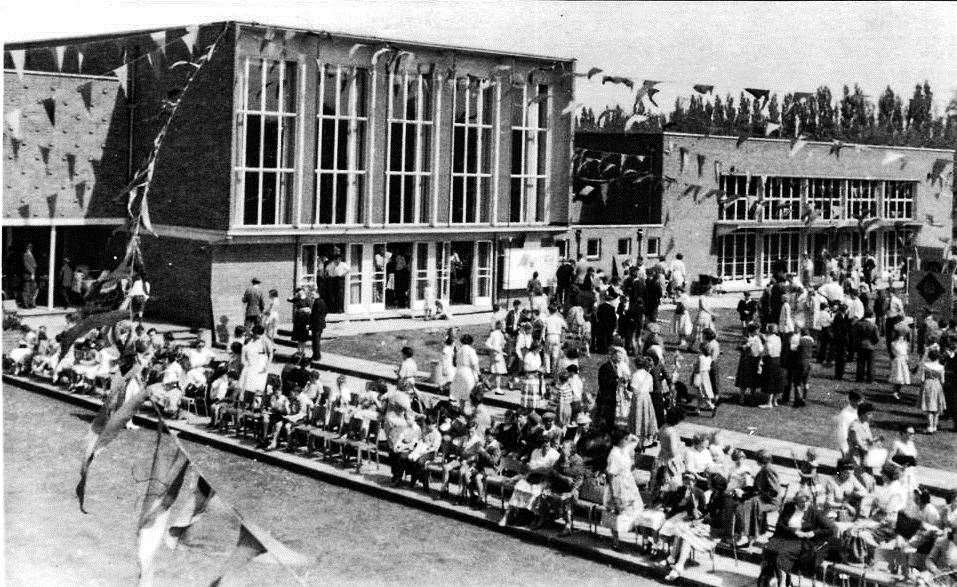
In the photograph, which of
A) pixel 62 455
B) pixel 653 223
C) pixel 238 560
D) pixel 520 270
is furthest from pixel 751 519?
pixel 653 223

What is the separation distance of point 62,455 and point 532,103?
18.0 metres

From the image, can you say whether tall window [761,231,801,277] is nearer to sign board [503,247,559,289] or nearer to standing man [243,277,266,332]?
sign board [503,247,559,289]

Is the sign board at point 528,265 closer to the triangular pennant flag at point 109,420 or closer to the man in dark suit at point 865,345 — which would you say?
the man in dark suit at point 865,345

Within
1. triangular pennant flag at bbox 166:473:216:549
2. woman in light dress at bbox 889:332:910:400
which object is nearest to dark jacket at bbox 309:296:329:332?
woman in light dress at bbox 889:332:910:400

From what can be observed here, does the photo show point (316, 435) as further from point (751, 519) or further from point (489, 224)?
point (489, 224)

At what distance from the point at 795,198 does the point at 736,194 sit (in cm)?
263

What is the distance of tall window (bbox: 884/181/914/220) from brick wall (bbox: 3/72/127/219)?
94.9 feet

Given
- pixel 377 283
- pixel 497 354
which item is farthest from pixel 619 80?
pixel 377 283

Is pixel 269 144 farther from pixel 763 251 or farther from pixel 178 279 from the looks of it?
pixel 763 251

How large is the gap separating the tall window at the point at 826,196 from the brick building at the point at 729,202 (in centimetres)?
4

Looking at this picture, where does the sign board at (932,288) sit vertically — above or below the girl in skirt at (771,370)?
above

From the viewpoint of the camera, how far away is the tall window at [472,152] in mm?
31080

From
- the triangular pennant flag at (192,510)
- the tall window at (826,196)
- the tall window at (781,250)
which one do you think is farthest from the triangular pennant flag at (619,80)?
the tall window at (826,196)

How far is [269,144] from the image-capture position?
27516mm
